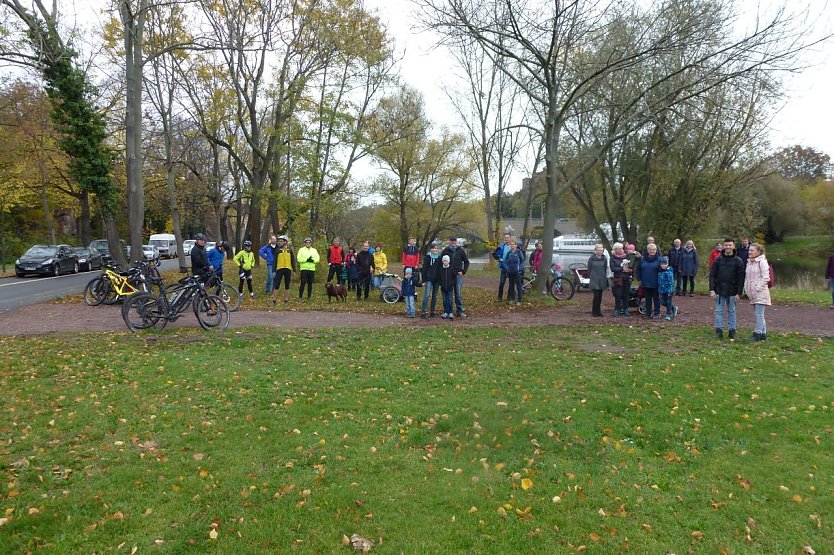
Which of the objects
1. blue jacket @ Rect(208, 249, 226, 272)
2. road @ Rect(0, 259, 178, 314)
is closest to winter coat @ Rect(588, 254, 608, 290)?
blue jacket @ Rect(208, 249, 226, 272)

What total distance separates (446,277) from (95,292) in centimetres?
959

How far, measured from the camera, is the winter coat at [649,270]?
39.5ft

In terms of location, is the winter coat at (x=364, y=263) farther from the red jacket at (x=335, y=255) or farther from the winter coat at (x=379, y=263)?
the red jacket at (x=335, y=255)

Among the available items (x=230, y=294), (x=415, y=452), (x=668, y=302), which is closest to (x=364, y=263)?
(x=230, y=294)

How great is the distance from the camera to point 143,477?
4359 mm

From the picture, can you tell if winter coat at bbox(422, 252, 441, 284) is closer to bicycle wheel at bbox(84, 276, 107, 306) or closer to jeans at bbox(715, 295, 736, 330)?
jeans at bbox(715, 295, 736, 330)

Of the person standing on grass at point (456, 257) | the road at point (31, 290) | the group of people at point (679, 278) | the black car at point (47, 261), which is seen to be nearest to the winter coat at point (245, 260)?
the road at point (31, 290)

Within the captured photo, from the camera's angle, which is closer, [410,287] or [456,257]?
[456,257]

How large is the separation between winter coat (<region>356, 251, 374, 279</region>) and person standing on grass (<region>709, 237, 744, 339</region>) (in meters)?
8.83

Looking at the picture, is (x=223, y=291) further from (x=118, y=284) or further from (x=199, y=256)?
(x=118, y=284)

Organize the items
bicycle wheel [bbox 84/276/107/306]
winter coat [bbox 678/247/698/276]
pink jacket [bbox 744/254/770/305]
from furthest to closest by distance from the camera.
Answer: winter coat [bbox 678/247/698/276] → bicycle wheel [bbox 84/276/107/306] → pink jacket [bbox 744/254/770/305]

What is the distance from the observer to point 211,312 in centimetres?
1094

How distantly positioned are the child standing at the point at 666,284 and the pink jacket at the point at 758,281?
7.23 feet

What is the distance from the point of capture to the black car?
2511 centimetres
